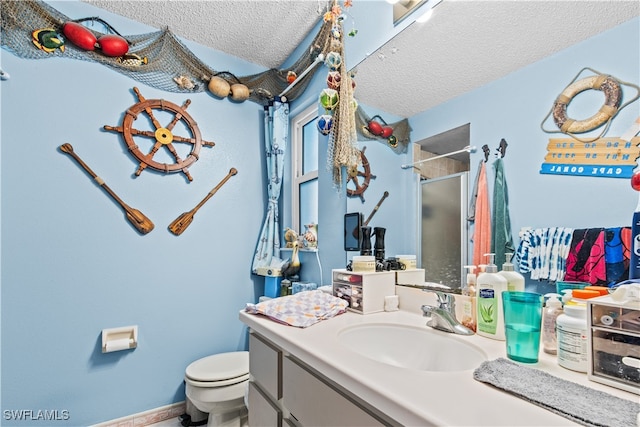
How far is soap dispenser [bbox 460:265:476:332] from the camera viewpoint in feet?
2.84

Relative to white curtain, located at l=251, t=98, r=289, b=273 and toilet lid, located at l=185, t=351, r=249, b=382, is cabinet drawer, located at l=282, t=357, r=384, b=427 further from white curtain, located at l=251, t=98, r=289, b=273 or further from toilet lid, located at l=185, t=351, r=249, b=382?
white curtain, located at l=251, t=98, r=289, b=273

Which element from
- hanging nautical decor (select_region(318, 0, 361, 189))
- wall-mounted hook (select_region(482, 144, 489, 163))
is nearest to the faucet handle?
wall-mounted hook (select_region(482, 144, 489, 163))

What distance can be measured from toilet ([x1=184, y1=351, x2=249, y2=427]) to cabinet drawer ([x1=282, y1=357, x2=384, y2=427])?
30.9 inches

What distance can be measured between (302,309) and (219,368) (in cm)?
86

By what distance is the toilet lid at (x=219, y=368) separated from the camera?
143 centimetres

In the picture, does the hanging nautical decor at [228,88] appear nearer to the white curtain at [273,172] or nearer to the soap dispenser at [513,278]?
the white curtain at [273,172]

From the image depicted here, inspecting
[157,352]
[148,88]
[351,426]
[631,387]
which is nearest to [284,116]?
[148,88]

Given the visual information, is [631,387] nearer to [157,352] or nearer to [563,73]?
[563,73]

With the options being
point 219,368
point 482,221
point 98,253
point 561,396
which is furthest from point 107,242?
point 561,396

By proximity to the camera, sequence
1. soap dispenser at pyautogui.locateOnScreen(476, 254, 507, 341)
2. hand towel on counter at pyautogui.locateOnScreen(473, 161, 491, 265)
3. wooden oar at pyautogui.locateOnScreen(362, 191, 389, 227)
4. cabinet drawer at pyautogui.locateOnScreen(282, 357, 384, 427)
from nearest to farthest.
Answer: cabinet drawer at pyautogui.locateOnScreen(282, 357, 384, 427) < soap dispenser at pyautogui.locateOnScreen(476, 254, 507, 341) < hand towel on counter at pyautogui.locateOnScreen(473, 161, 491, 265) < wooden oar at pyautogui.locateOnScreen(362, 191, 389, 227)

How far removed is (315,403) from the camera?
676 mm

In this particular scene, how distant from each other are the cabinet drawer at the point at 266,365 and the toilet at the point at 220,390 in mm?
525

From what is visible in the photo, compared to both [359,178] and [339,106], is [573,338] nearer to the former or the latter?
[359,178]

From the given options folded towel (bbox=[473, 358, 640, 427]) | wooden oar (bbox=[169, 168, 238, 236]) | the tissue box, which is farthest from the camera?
wooden oar (bbox=[169, 168, 238, 236])
